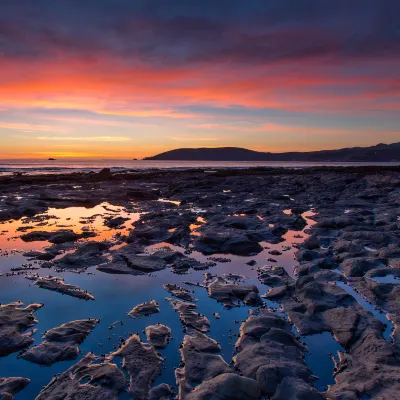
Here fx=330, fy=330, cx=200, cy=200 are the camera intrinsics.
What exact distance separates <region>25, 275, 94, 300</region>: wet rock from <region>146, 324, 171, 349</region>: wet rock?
2.06m

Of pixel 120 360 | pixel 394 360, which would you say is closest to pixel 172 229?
pixel 120 360

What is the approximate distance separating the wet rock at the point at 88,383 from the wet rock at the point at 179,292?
2709 mm

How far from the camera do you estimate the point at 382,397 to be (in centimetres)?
412

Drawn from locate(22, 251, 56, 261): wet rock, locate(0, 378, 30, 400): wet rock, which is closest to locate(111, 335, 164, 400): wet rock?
locate(0, 378, 30, 400): wet rock

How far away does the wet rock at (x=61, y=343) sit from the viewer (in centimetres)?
516

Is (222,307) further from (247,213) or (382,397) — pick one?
(247,213)

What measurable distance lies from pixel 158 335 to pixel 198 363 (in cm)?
110

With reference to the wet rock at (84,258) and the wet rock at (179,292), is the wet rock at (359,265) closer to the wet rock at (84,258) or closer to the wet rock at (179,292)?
the wet rock at (179,292)

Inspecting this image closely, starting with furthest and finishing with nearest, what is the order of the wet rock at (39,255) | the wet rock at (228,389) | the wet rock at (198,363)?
the wet rock at (39,255) < the wet rock at (198,363) < the wet rock at (228,389)

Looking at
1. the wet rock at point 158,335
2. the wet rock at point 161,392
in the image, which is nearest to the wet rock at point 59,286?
the wet rock at point 158,335

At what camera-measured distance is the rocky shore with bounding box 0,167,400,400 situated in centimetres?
450

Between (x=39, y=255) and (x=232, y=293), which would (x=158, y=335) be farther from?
(x=39, y=255)

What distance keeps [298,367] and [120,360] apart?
2688 millimetres

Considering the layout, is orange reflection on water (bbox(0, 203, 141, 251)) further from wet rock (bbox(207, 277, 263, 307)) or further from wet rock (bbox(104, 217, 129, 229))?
wet rock (bbox(207, 277, 263, 307))
